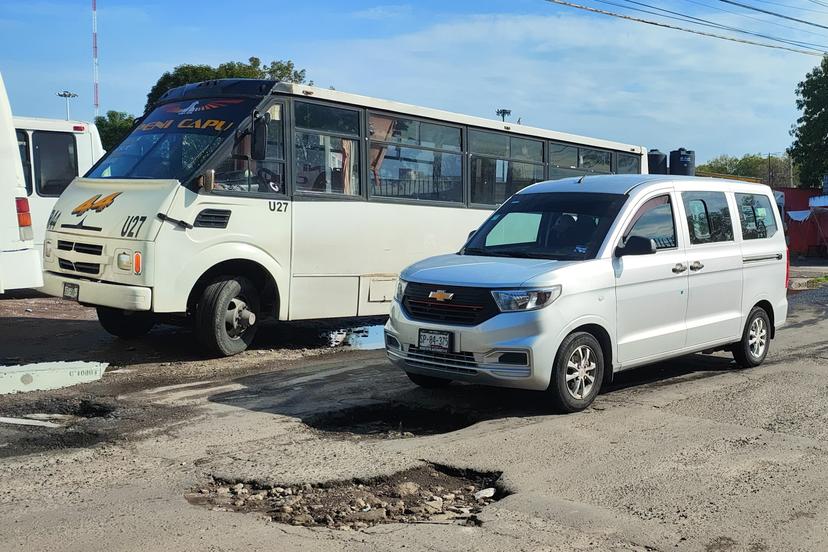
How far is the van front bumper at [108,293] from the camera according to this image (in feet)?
27.6

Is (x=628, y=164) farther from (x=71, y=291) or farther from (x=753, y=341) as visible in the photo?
(x=71, y=291)

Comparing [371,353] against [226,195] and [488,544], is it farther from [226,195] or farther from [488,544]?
[488,544]

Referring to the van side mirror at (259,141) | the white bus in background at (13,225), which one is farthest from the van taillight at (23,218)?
the van side mirror at (259,141)

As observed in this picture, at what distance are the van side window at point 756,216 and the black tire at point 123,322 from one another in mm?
6967

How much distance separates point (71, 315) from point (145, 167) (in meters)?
4.51

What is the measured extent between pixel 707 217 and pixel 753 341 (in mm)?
1662

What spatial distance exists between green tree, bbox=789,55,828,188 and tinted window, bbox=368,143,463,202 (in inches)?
1359

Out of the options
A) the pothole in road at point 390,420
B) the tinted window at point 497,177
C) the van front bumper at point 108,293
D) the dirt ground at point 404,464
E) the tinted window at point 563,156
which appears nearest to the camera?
the dirt ground at point 404,464

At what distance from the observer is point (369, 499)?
4.87 metres

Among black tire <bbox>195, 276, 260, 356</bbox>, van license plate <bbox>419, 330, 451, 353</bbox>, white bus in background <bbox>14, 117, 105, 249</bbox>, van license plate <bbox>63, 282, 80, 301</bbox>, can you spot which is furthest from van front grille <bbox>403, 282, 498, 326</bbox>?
white bus in background <bbox>14, 117, 105, 249</bbox>

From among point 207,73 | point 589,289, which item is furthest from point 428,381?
point 207,73

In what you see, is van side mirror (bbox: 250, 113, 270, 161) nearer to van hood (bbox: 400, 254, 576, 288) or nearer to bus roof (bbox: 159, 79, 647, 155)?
bus roof (bbox: 159, 79, 647, 155)

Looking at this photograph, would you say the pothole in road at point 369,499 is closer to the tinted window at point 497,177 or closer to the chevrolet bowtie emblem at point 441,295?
the chevrolet bowtie emblem at point 441,295

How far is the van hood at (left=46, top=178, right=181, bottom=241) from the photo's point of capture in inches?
336
